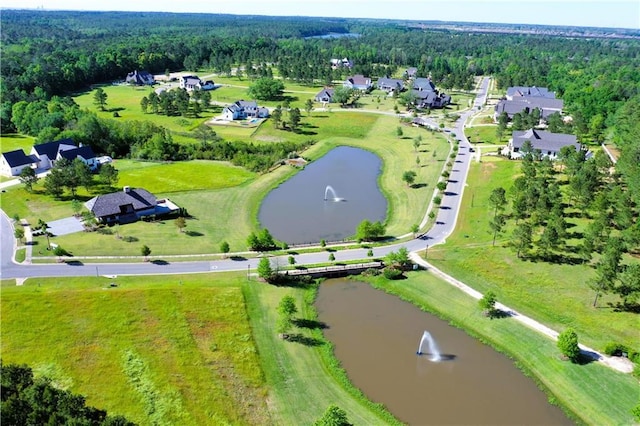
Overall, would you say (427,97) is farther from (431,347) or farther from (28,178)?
(431,347)

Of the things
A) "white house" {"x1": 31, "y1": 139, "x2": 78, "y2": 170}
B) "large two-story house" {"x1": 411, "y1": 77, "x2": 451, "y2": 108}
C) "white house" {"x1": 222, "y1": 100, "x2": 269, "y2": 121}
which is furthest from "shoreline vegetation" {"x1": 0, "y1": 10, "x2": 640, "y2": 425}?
"large two-story house" {"x1": 411, "y1": 77, "x2": 451, "y2": 108}

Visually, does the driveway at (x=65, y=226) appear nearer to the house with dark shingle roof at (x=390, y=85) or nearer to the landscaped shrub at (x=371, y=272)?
the landscaped shrub at (x=371, y=272)

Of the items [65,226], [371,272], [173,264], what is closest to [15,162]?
[65,226]

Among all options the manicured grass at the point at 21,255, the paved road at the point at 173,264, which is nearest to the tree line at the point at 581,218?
the paved road at the point at 173,264

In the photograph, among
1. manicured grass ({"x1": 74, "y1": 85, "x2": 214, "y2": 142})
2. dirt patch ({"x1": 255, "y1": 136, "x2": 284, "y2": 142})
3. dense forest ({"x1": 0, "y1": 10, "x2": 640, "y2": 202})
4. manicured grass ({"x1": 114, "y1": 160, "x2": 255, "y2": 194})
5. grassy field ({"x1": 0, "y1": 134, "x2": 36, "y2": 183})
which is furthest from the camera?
manicured grass ({"x1": 74, "y1": 85, "x2": 214, "y2": 142})

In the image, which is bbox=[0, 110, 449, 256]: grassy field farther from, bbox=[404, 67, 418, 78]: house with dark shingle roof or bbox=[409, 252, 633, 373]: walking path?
bbox=[404, 67, 418, 78]: house with dark shingle roof

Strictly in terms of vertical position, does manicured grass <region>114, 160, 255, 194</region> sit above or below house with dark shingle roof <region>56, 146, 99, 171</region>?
below

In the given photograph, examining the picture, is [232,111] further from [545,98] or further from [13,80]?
[545,98]
